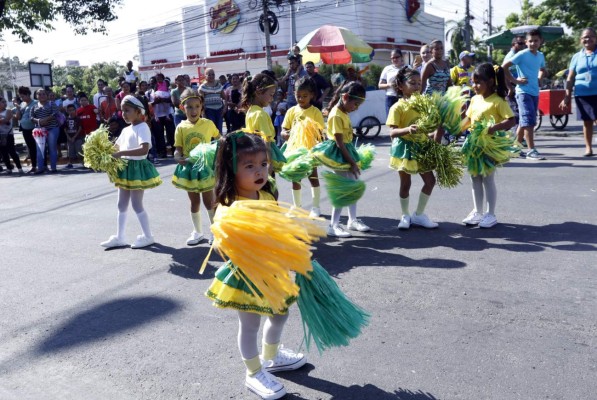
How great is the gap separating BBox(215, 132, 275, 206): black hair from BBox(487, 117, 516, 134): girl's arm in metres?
3.30

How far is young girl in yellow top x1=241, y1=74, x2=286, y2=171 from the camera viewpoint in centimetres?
573

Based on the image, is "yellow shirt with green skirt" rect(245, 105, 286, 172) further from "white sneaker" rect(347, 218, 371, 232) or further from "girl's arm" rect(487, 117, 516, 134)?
"girl's arm" rect(487, 117, 516, 134)

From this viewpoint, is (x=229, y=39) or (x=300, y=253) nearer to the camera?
(x=300, y=253)

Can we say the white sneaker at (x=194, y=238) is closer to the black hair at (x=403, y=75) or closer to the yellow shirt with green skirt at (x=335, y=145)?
the yellow shirt with green skirt at (x=335, y=145)

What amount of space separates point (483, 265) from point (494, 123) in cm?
163

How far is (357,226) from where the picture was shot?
5.96 meters

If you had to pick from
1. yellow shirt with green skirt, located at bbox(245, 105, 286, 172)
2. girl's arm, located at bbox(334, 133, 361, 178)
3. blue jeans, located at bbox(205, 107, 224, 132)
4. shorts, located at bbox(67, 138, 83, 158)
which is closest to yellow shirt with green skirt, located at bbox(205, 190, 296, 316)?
girl's arm, located at bbox(334, 133, 361, 178)

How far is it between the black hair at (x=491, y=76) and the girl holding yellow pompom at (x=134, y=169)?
3323 millimetres

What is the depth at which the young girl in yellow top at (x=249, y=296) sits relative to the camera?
9.06 feet

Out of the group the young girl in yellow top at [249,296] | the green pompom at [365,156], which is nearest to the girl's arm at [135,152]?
the green pompom at [365,156]

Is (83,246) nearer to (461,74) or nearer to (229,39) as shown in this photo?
(461,74)

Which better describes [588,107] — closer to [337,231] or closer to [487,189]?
[487,189]

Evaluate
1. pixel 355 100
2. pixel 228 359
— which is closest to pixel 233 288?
pixel 228 359

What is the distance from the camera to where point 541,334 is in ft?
11.0
